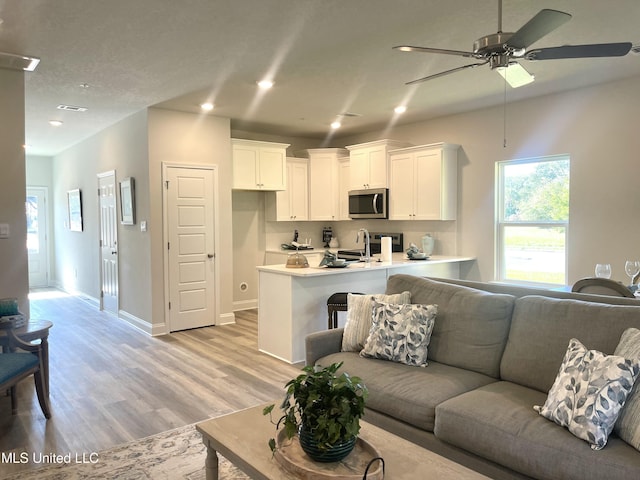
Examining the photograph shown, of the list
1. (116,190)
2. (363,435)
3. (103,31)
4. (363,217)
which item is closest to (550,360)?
(363,435)

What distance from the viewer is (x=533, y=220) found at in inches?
213

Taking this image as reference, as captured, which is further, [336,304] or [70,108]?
[70,108]

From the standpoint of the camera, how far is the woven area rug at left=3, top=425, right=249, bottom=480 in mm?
2537

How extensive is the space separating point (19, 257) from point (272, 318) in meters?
2.30

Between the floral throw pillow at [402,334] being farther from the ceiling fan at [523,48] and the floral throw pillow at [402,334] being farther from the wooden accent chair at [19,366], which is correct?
the wooden accent chair at [19,366]

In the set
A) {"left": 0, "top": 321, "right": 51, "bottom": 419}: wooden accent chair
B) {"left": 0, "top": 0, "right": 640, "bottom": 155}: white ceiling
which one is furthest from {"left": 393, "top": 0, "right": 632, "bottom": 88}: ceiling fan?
{"left": 0, "top": 321, "right": 51, "bottom": 419}: wooden accent chair

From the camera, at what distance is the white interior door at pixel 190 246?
572 cm

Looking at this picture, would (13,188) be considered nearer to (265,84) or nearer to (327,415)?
(265,84)

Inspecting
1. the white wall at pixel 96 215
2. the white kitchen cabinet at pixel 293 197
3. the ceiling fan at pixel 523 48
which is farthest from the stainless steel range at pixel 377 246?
the ceiling fan at pixel 523 48

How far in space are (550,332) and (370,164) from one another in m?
4.51

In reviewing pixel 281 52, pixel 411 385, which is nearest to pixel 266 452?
pixel 411 385

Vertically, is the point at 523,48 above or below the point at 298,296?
above

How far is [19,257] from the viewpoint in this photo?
4.05 m

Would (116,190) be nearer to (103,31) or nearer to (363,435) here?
(103,31)
